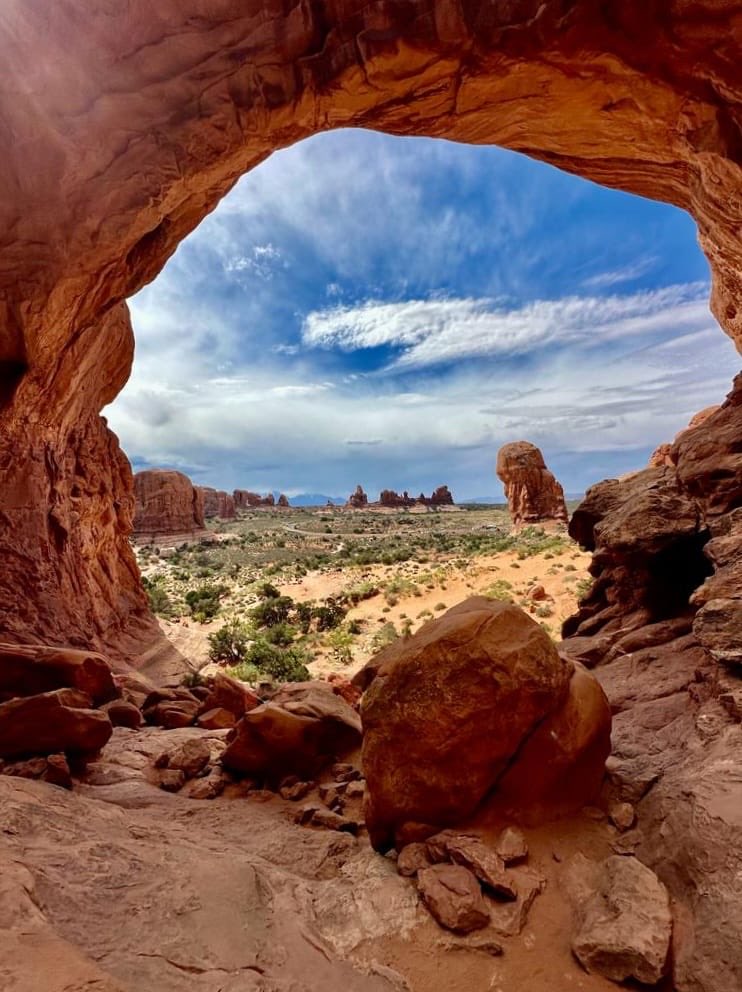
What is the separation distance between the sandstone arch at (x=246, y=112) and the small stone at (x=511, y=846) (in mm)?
9061

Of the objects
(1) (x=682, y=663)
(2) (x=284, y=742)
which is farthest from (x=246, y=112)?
(1) (x=682, y=663)

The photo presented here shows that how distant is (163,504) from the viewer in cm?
5600

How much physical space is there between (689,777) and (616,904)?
159 centimetres

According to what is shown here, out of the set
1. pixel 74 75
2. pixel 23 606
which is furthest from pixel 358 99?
pixel 23 606

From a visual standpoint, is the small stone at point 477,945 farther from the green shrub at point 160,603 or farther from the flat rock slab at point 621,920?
the green shrub at point 160,603

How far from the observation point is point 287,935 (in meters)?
3.49

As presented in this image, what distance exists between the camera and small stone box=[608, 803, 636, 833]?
4512 mm

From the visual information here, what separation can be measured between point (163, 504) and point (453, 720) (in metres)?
57.6

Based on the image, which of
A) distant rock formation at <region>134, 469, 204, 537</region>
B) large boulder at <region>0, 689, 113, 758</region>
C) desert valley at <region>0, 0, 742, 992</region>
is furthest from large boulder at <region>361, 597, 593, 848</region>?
distant rock formation at <region>134, 469, 204, 537</region>

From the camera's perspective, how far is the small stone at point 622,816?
14.8 feet

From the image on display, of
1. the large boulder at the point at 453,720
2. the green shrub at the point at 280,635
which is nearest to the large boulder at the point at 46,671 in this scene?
the large boulder at the point at 453,720

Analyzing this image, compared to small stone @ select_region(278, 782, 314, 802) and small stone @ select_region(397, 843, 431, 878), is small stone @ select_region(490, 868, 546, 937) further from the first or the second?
small stone @ select_region(278, 782, 314, 802)

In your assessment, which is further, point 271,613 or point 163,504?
point 163,504

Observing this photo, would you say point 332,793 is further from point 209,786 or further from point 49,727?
point 49,727
